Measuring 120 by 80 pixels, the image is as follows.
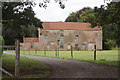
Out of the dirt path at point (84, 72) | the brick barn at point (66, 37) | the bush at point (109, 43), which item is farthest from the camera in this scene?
the brick barn at point (66, 37)

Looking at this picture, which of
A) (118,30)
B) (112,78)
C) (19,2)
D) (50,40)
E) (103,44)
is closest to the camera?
(112,78)

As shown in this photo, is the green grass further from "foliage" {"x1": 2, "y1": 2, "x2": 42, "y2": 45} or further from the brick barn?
the brick barn

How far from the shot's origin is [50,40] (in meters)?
48.1

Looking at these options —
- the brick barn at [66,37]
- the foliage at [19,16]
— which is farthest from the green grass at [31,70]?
the brick barn at [66,37]

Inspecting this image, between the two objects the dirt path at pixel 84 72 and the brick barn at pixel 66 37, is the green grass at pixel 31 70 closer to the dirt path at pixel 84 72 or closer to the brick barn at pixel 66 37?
the dirt path at pixel 84 72

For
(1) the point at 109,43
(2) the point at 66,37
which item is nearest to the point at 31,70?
(2) the point at 66,37

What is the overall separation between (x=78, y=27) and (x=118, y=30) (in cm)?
3454

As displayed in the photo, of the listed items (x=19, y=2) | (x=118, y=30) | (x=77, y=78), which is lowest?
(x=77, y=78)

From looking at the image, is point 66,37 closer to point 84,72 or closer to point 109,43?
point 109,43

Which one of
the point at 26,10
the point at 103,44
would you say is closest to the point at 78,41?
the point at 103,44

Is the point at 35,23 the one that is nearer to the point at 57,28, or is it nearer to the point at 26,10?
the point at 26,10

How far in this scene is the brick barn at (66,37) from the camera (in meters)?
48.1

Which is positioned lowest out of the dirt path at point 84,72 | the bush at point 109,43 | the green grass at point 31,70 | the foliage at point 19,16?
the green grass at point 31,70

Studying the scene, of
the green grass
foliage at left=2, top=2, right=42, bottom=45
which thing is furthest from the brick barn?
foliage at left=2, top=2, right=42, bottom=45
